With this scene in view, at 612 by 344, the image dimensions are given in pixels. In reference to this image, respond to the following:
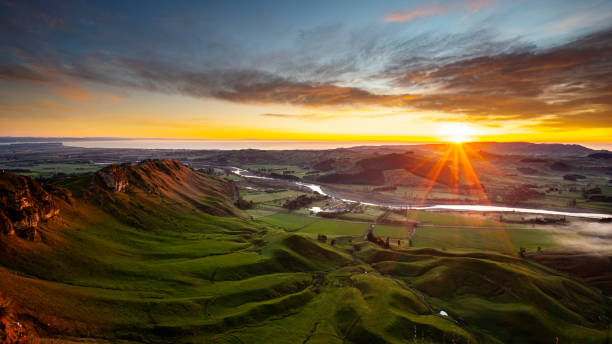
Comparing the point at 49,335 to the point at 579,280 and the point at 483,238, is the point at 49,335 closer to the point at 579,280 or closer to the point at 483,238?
the point at 579,280

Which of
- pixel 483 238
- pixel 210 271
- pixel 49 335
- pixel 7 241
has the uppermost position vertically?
pixel 7 241

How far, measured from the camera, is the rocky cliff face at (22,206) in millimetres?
71062

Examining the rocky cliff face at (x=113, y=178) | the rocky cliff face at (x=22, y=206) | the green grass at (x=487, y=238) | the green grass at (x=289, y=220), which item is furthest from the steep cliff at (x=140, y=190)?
the green grass at (x=487, y=238)

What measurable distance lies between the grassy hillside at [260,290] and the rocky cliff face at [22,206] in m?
3.34

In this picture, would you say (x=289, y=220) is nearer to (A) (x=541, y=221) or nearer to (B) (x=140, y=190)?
(B) (x=140, y=190)

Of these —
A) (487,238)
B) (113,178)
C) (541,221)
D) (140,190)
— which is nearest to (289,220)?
(140,190)

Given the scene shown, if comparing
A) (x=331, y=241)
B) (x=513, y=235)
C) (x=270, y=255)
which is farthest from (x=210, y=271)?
(x=513, y=235)

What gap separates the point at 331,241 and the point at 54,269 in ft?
330

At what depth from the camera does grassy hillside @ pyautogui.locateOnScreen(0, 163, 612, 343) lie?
5853 centimetres

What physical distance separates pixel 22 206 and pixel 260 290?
6591cm

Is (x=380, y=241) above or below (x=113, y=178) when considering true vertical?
below

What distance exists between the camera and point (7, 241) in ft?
216

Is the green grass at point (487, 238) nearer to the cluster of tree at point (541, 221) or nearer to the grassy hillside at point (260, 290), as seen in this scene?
the cluster of tree at point (541, 221)

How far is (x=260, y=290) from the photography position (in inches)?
3219
